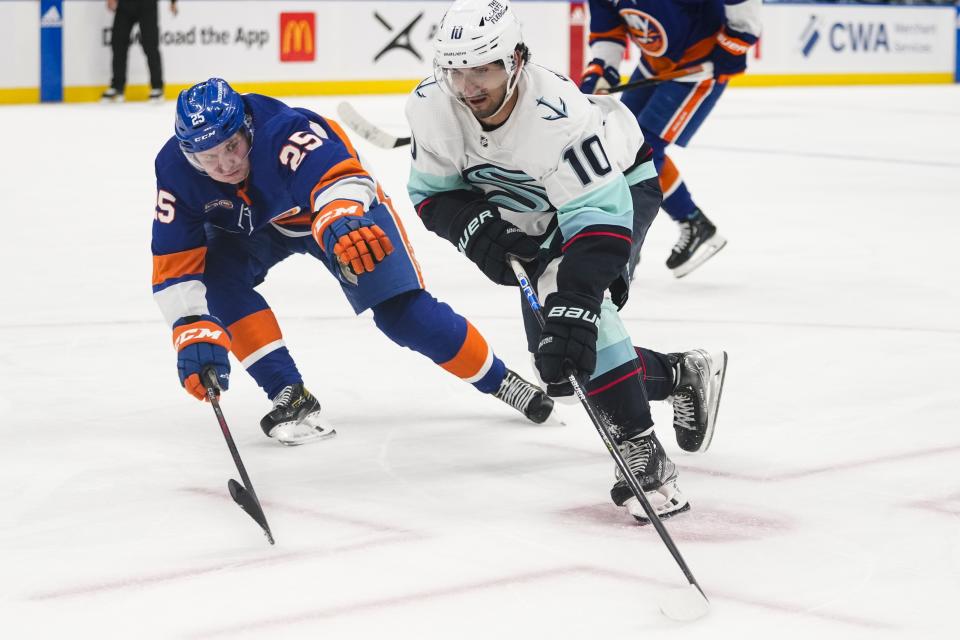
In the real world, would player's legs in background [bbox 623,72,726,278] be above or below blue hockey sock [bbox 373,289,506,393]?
below

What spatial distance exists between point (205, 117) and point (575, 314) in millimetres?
812

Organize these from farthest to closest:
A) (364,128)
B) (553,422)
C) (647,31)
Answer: (647,31)
(364,128)
(553,422)

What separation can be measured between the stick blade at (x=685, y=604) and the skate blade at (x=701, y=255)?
2936 millimetres

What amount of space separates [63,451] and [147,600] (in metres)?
0.95

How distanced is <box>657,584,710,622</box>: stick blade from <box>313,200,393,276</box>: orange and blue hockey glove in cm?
87

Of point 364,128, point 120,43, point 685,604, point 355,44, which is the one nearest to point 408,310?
point 685,604

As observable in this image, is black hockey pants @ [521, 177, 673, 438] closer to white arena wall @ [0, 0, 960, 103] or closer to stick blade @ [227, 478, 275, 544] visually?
stick blade @ [227, 478, 275, 544]

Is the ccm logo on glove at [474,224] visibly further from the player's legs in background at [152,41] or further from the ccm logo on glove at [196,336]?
the player's legs in background at [152,41]

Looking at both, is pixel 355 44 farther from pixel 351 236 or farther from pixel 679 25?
pixel 351 236

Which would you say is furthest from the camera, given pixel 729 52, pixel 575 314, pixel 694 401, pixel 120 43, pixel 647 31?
pixel 120 43

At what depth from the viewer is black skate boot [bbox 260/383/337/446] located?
3111mm

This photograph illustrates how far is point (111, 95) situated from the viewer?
10.8 metres

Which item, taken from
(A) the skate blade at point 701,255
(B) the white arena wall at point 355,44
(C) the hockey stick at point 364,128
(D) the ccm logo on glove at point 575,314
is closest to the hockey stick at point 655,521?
(D) the ccm logo on glove at point 575,314

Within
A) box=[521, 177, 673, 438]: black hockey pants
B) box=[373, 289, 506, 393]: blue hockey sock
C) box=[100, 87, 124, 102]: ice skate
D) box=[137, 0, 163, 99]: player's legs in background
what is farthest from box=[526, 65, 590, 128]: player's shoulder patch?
box=[100, 87, 124, 102]: ice skate
